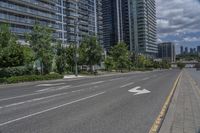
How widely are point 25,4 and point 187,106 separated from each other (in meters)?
76.3

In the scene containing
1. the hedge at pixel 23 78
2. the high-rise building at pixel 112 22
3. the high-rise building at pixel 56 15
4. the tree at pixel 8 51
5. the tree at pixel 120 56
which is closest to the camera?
the hedge at pixel 23 78

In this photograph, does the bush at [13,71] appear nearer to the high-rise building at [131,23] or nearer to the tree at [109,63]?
the tree at [109,63]

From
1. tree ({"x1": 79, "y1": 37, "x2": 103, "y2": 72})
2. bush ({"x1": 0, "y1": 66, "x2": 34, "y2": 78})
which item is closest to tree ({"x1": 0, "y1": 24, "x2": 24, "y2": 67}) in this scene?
bush ({"x1": 0, "y1": 66, "x2": 34, "y2": 78})

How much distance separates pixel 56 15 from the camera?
100000 millimetres

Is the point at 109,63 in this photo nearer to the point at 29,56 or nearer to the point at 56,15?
the point at 56,15

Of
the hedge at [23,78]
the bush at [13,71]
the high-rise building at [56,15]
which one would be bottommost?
the hedge at [23,78]

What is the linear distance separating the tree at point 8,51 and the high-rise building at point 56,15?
37.0 feet

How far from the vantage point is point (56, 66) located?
60281mm

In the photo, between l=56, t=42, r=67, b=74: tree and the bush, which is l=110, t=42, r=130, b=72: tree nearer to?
l=56, t=42, r=67, b=74: tree

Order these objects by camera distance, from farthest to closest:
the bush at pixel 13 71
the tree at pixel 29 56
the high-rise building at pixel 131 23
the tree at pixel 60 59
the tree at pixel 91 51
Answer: the high-rise building at pixel 131 23 → the tree at pixel 91 51 → the tree at pixel 60 59 → the tree at pixel 29 56 → the bush at pixel 13 71

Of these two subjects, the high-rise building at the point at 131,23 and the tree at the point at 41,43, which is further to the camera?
the high-rise building at the point at 131,23

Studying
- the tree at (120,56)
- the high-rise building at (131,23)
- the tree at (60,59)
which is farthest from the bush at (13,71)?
the high-rise building at (131,23)

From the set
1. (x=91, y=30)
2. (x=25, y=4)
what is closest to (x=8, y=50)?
(x=25, y=4)

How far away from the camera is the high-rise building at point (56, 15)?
7681cm
